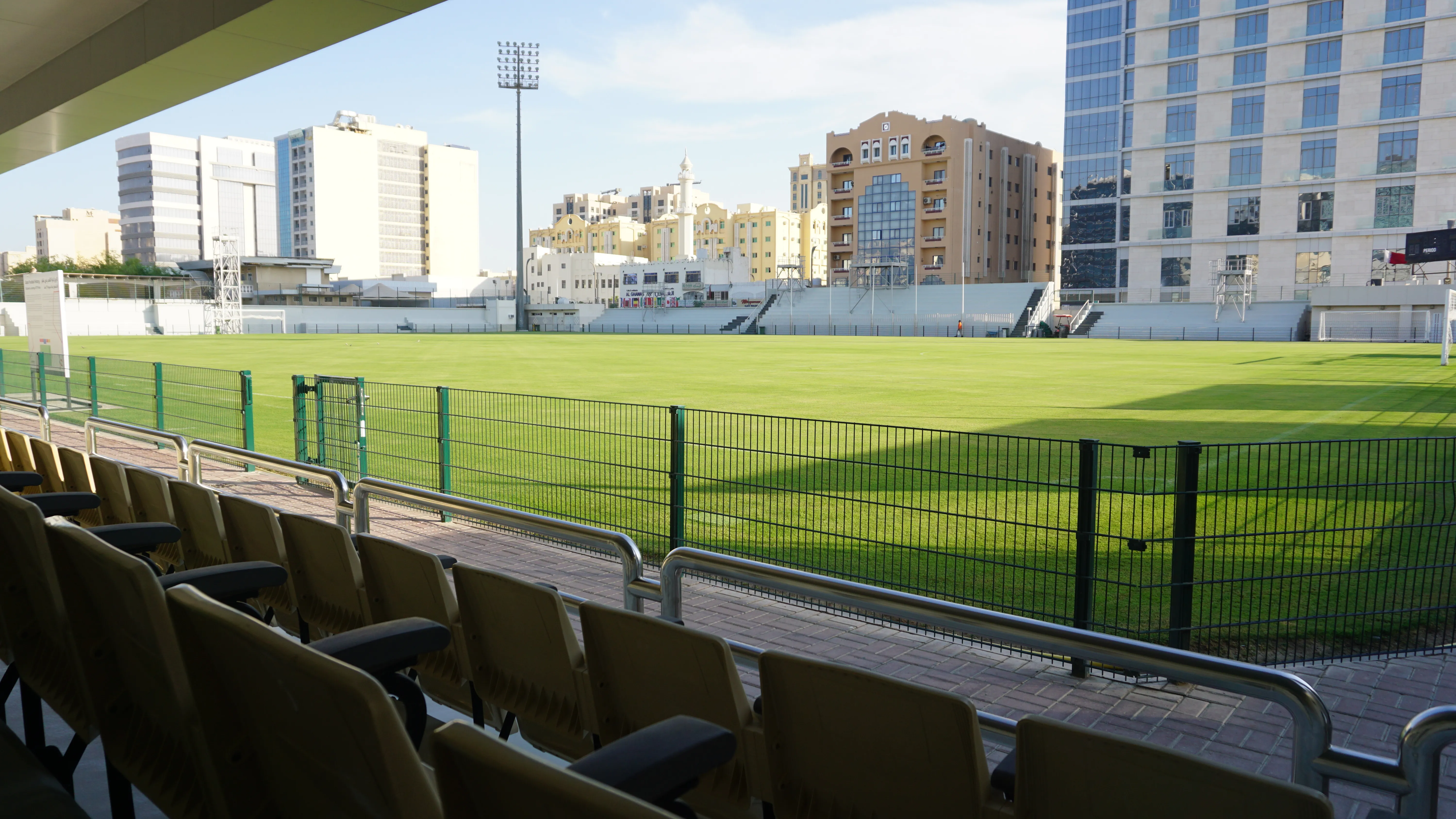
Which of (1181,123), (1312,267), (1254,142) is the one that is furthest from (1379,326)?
(1181,123)

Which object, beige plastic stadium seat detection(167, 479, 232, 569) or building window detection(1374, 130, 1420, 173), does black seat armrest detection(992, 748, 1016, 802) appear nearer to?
beige plastic stadium seat detection(167, 479, 232, 569)

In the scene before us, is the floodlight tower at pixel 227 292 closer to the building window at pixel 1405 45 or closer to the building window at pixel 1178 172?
the building window at pixel 1178 172

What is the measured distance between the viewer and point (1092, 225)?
8288 centimetres

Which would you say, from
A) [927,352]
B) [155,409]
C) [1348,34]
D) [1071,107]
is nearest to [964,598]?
[155,409]

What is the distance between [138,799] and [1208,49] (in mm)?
85684

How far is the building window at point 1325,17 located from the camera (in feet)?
223

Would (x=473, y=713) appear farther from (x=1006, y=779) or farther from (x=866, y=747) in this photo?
(x=1006, y=779)

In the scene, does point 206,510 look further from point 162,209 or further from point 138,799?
point 162,209

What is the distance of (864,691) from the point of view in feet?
7.27

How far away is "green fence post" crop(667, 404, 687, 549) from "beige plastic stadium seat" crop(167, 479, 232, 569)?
9.93 feet

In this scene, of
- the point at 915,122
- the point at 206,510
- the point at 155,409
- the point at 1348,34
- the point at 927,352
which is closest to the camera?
the point at 206,510

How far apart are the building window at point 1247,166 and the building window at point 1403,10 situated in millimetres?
10767

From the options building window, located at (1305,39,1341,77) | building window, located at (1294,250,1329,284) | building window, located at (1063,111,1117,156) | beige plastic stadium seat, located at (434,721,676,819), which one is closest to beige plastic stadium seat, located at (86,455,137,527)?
beige plastic stadium seat, located at (434,721,676,819)

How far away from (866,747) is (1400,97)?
80.8m
